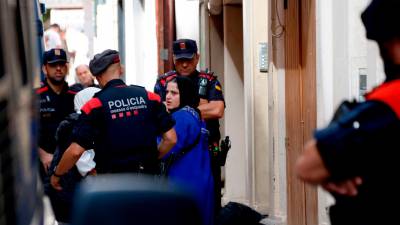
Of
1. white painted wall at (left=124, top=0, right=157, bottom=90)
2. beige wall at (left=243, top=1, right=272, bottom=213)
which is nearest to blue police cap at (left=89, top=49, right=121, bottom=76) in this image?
beige wall at (left=243, top=1, right=272, bottom=213)

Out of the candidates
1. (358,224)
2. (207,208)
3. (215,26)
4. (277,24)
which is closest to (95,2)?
(215,26)

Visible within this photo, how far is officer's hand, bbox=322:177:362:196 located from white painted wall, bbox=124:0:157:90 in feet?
64.1

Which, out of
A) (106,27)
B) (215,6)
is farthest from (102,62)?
(106,27)

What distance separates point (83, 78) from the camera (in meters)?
19.2

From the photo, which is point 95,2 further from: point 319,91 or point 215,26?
point 319,91

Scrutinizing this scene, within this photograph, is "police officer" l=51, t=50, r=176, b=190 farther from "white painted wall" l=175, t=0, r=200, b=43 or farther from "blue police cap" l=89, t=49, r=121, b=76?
"white painted wall" l=175, t=0, r=200, b=43

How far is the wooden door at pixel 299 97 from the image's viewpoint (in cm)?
1014

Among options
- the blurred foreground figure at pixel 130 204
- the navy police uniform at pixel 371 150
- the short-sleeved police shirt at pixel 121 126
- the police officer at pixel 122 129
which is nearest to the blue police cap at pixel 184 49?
the police officer at pixel 122 129

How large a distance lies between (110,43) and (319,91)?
69.6 feet

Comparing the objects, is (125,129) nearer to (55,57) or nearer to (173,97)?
(173,97)

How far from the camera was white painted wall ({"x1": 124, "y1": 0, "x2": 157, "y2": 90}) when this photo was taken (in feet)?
78.0

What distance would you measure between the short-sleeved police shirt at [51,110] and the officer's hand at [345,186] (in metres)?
6.72

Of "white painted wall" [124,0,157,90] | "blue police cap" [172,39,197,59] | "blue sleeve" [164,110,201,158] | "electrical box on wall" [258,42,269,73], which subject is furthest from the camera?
"white painted wall" [124,0,157,90]

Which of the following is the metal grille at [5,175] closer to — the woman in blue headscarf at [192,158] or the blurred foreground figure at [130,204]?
the blurred foreground figure at [130,204]
